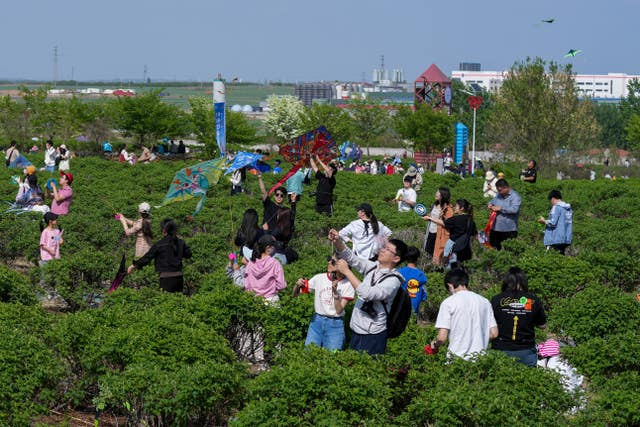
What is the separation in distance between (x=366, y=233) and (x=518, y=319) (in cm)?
350

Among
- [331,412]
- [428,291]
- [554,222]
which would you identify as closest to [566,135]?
[554,222]

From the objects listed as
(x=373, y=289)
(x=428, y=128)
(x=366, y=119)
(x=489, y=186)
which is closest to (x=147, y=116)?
(x=428, y=128)

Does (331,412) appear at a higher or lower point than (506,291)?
lower

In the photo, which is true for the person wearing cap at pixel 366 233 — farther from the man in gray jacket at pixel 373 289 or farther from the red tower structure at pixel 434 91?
the red tower structure at pixel 434 91

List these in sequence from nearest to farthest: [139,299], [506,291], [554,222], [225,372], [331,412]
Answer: [331,412]
[225,372]
[506,291]
[139,299]
[554,222]

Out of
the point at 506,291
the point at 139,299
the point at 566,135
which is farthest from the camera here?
the point at 566,135

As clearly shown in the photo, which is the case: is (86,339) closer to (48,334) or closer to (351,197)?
(48,334)

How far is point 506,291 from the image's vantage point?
839cm

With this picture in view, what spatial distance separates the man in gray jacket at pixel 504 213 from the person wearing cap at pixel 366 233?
336 cm

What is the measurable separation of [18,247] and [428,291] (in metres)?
6.57

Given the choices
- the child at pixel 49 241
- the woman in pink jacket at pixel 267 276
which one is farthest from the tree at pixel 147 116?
the woman in pink jacket at pixel 267 276

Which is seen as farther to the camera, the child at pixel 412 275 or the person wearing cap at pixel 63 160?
the person wearing cap at pixel 63 160

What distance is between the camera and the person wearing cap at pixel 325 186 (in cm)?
1657

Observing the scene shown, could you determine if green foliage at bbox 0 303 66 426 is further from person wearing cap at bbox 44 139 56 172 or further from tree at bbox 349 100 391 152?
tree at bbox 349 100 391 152
